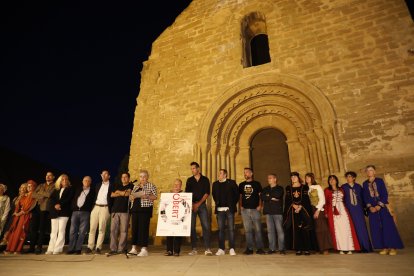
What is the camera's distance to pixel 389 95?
20.2 feet

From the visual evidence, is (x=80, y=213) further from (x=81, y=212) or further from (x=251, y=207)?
→ (x=251, y=207)

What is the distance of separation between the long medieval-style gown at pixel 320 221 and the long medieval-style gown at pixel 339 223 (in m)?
0.12

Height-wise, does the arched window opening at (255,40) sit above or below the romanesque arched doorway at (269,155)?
above

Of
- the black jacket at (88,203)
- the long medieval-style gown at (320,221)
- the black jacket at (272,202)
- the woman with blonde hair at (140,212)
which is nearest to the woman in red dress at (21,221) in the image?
the black jacket at (88,203)

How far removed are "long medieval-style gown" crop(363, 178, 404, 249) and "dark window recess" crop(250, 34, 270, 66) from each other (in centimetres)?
534

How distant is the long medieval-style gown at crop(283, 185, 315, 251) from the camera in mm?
4559

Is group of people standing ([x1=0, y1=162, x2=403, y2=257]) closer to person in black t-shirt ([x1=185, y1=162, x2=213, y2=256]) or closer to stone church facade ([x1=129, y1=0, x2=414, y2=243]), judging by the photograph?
person in black t-shirt ([x1=185, y1=162, x2=213, y2=256])

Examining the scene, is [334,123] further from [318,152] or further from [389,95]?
[389,95]

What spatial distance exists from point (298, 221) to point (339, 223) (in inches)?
27.8

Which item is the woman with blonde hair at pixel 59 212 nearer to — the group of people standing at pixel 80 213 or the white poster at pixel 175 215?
the group of people standing at pixel 80 213

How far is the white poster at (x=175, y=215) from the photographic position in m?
4.66

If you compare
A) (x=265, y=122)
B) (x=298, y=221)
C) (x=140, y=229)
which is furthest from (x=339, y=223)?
(x=265, y=122)

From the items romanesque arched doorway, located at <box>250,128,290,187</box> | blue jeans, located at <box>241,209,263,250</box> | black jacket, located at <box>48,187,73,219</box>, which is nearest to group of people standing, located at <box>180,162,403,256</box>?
blue jeans, located at <box>241,209,263,250</box>

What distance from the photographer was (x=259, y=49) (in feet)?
29.5
